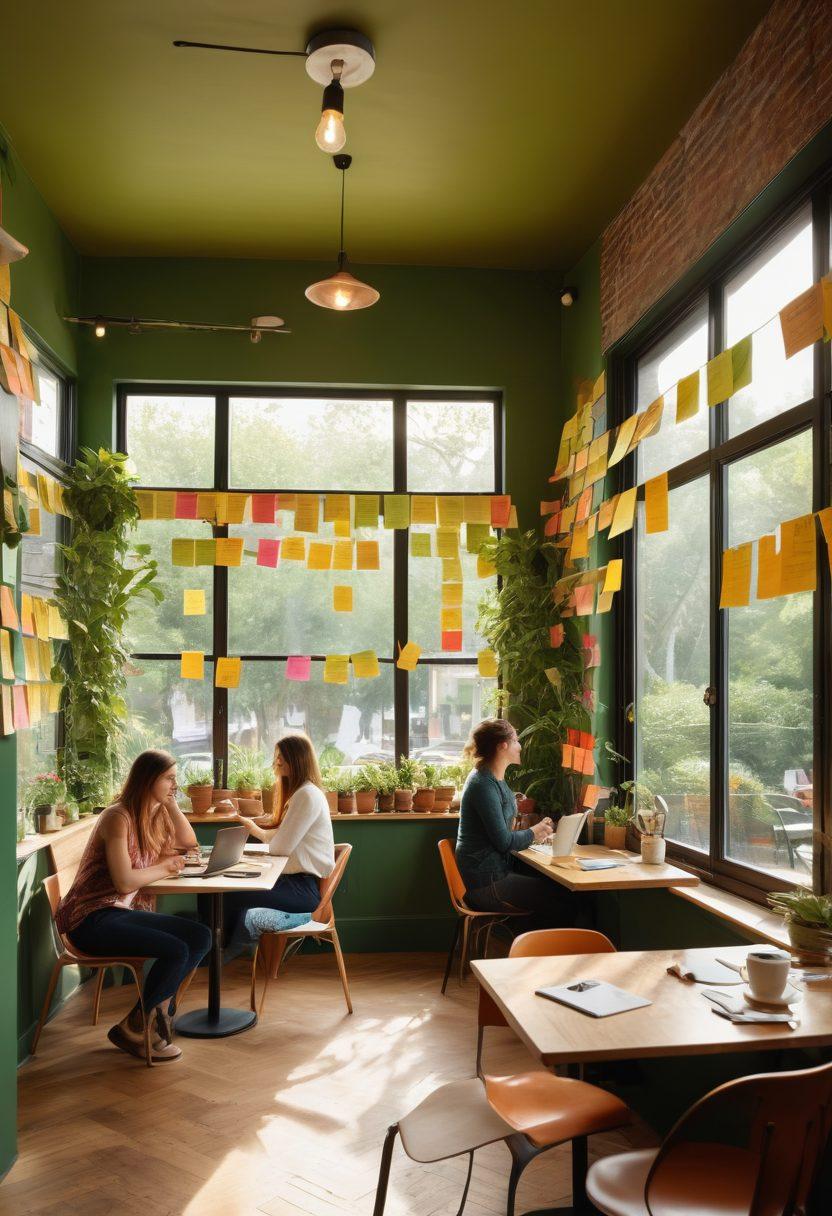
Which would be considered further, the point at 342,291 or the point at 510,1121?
the point at 342,291

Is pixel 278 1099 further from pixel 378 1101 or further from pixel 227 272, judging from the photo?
pixel 227 272

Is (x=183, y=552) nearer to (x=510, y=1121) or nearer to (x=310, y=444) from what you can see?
(x=310, y=444)

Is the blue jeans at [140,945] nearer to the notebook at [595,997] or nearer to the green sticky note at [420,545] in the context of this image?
the notebook at [595,997]

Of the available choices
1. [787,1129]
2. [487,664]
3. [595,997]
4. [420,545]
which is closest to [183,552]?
[420,545]

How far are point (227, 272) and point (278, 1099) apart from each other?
4495mm

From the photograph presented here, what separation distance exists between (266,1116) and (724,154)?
4.07m

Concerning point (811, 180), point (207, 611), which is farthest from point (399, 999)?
point (811, 180)

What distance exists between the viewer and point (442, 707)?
5.99 metres

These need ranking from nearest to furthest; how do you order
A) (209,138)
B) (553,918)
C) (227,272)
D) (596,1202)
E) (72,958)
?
(596,1202) < (72,958) < (209,138) < (553,918) < (227,272)

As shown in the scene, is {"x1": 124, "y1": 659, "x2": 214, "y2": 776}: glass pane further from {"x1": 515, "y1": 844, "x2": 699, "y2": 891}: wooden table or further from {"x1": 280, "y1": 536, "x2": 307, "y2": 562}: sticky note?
{"x1": 515, "y1": 844, "x2": 699, "y2": 891}: wooden table

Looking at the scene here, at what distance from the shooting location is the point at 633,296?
15.7 feet

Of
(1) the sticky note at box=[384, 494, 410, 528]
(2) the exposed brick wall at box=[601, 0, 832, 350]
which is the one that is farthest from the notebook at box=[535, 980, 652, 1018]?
(1) the sticky note at box=[384, 494, 410, 528]

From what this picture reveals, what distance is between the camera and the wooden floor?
3.01m

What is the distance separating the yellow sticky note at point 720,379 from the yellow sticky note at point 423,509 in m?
2.42
